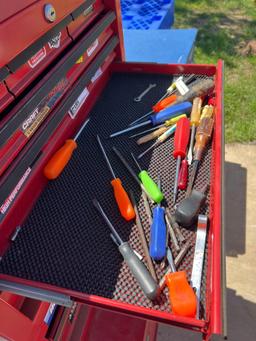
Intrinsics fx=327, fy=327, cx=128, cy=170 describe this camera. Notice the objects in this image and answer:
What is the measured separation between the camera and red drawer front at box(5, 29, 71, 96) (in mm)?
808

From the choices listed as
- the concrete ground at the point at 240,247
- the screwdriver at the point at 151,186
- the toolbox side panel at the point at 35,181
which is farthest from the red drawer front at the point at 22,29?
the concrete ground at the point at 240,247

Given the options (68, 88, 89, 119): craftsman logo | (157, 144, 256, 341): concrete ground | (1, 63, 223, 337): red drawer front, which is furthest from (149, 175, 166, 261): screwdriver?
(157, 144, 256, 341): concrete ground

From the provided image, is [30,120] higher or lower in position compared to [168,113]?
higher

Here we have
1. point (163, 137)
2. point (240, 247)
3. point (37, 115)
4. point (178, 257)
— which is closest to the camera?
point (178, 257)

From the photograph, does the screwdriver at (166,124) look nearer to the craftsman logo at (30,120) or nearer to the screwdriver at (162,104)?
the screwdriver at (162,104)

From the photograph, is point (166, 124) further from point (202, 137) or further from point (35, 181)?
point (35, 181)

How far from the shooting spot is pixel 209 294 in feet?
2.42

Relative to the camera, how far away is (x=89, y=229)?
91 cm

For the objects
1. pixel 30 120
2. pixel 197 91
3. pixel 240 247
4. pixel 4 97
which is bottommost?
pixel 240 247

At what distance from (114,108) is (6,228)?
2.20 feet

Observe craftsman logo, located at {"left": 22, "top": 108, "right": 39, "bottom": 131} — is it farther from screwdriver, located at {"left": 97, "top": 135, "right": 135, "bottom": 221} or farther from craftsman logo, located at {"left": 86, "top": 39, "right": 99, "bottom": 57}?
craftsman logo, located at {"left": 86, "top": 39, "right": 99, "bottom": 57}

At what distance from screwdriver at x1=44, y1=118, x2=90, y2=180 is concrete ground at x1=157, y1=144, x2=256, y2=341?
1.08 metres

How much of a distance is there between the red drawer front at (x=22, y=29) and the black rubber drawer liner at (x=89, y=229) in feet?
1.37

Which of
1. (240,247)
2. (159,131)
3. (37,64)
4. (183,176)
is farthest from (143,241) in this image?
(240,247)
